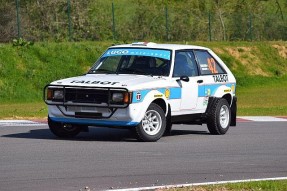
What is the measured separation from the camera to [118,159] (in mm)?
13211

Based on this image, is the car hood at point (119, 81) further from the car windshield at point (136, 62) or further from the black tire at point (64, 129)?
the black tire at point (64, 129)

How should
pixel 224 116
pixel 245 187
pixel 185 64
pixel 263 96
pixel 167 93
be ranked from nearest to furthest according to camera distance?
pixel 245 187 → pixel 167 93 → pixel 185 64 → pixel 224 116 → pixel 263 96

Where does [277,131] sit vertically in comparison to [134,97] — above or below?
below

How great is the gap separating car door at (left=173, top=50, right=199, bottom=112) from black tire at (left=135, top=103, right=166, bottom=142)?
32.2 inches

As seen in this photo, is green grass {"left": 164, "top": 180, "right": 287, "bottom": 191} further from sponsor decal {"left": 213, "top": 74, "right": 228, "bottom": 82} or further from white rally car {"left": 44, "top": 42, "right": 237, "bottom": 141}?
sponsor decal {"left": 213, "top": 74, "right": 228, "bottom": 82}

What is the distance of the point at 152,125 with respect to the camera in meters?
15.5

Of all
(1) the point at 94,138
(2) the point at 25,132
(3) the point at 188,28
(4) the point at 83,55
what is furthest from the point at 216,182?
(3) the point at 188,28

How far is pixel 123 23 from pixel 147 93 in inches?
1182

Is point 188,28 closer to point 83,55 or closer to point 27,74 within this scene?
point 83,55

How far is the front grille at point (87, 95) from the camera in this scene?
49.7ft

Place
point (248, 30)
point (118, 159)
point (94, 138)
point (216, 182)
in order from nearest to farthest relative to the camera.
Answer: point (216, 182) → point (118, 159) → point (94, 138) → point (248, 30)

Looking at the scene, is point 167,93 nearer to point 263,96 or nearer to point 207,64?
point 207,64

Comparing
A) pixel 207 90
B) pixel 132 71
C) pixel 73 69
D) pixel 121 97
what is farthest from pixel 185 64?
pixel 73 69

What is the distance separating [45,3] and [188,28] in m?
7.67
